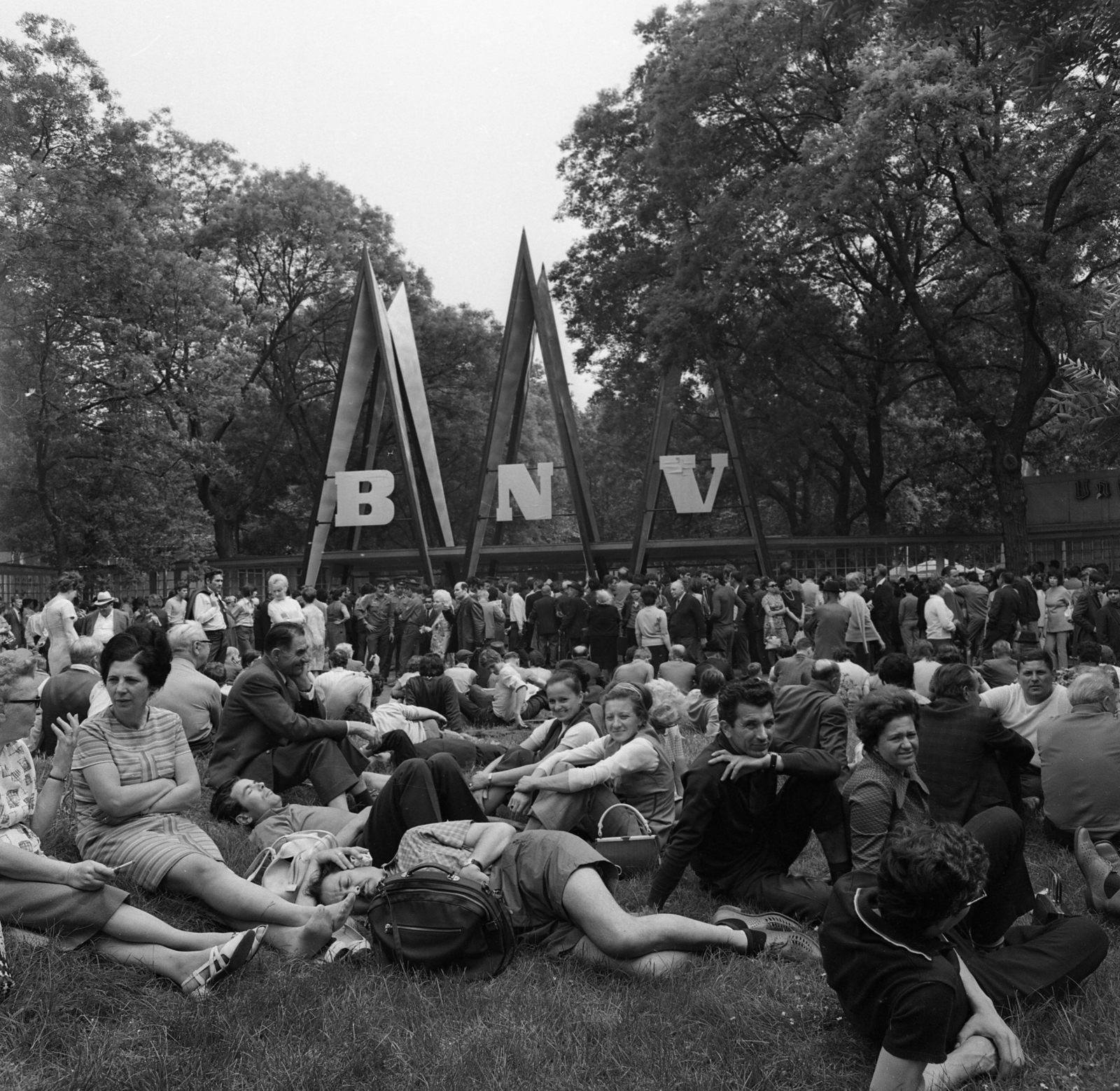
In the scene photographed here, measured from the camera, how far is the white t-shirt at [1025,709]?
21.7ft

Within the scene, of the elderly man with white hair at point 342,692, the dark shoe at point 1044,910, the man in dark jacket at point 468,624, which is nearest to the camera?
the dark shoe at point 1044,910

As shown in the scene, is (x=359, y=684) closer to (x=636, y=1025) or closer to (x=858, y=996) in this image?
(x=636, y=1025)

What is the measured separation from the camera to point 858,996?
138 inches

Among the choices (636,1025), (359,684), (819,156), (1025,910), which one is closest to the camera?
(636,1025)

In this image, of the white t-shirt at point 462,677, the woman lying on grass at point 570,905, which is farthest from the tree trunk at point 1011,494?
the woman lying on grass at point 570,905

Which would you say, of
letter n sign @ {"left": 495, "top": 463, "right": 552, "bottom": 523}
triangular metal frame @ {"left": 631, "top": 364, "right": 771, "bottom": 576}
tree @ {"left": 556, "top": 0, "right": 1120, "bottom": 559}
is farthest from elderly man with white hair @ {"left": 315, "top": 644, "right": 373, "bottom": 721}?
letter n sign @ {"left": 495, "top": 463, "right": 552, "bottom": 523}

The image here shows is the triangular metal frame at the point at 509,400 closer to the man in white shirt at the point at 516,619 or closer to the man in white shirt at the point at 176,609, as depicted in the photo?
the man in white shirt at the point at 516,619

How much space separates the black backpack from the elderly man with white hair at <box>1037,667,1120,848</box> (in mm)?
2843

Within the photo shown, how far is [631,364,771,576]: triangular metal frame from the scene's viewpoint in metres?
25.4

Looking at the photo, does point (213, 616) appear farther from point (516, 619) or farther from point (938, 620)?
point (938, 620)

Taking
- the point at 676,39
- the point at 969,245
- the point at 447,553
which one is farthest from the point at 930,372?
the point at 447,553

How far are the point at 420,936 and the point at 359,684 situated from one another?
456 centimetres

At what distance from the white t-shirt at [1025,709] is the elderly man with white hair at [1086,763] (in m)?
0.74

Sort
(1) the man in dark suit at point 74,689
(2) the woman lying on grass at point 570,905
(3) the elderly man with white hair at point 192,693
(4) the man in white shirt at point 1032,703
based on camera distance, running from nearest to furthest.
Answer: (2) the woman lying on grass at point 570,905
(4) the man in white shirt at point 1032,703
(3) the elderly man with white hair at point 192,693
(1) the man in dark suit at point 74,689
